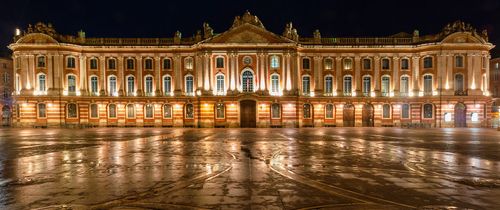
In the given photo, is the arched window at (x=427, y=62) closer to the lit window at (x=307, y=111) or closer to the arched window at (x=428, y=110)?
the arched window at (x=428, y=110)

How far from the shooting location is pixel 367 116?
177 feet

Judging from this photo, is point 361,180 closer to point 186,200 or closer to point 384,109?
point 186,200

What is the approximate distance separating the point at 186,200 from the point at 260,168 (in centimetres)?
572

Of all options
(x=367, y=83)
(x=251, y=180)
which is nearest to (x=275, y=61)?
(x=367, y=83)

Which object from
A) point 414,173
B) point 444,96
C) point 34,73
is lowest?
point 414,173

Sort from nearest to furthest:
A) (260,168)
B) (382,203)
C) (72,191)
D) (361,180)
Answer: (382,203)
(72,191)
(361,180)
(260,168)

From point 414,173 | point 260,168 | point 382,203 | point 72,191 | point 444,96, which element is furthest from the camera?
point 444,96

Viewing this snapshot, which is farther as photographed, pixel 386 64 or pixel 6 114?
pixel 6 114

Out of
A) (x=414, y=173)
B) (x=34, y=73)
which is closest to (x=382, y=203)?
(x=414, y=173)

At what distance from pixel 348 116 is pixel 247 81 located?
56.0 feet

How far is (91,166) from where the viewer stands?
1614 centimetres

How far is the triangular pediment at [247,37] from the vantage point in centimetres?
5075

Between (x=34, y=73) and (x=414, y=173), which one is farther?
(x=34, y=73)

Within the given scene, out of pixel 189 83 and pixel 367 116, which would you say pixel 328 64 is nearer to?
pixel 367 116
